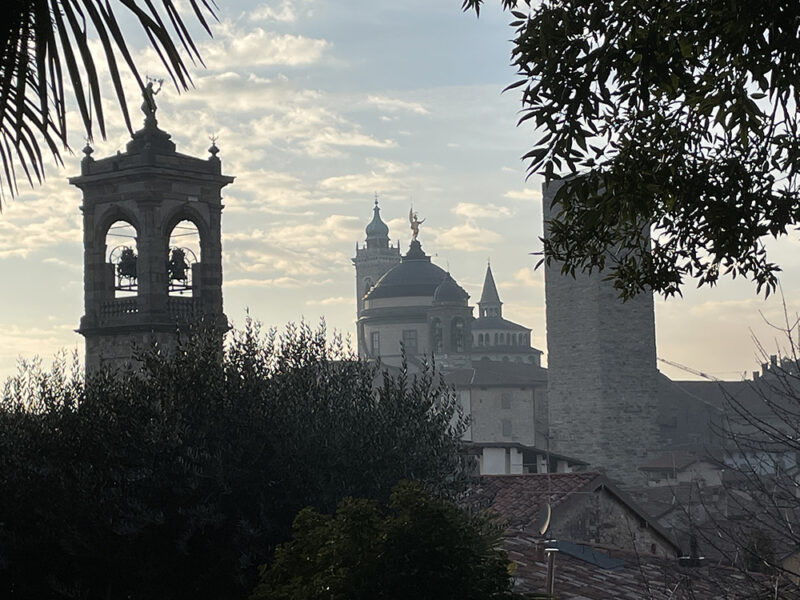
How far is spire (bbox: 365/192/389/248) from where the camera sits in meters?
162

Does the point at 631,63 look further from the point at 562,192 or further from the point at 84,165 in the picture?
the point at 84,165

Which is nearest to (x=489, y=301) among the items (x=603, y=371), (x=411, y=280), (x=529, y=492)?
(x=411, y=280)

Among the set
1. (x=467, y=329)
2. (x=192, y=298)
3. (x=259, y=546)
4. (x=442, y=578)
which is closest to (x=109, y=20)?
(x=442, y=578)

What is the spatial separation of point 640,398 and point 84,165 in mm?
37258

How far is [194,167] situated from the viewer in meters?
24.7

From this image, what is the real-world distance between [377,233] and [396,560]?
152627 millimetres

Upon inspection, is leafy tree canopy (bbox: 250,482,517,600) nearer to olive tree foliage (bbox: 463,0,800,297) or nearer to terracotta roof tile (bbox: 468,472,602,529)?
olive tree foliage (bbox: 463,0,800,297)

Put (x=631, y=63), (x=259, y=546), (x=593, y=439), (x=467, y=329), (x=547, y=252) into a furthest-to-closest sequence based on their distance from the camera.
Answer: (x=467, y=329)
(x=593, y=439)
(x=259, y=546)
(x=547, y=252)
(x=631, y=63)

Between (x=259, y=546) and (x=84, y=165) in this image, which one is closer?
(x=259, y=546)

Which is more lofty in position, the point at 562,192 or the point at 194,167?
the point at 194,167

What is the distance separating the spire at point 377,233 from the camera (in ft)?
533

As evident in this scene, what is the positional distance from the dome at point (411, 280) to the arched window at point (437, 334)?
5.77 metres

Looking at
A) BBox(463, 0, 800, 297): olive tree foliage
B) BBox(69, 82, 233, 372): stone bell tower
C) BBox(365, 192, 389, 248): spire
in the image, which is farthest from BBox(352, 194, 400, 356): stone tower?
BBox(463, 0, 800, 297): olive tree foliage

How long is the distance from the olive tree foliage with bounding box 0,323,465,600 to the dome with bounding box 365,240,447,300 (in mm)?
94972
